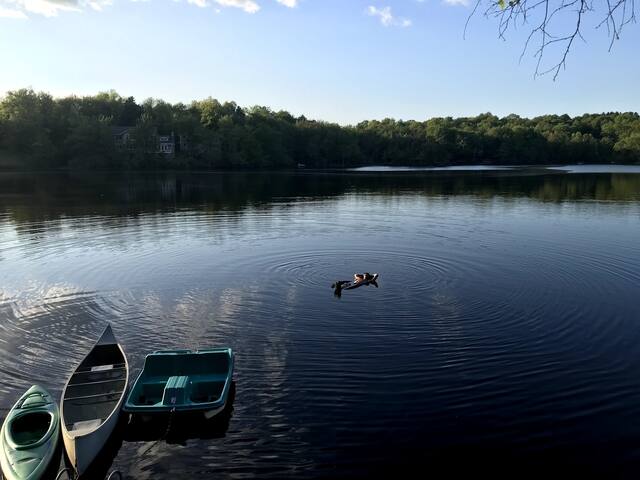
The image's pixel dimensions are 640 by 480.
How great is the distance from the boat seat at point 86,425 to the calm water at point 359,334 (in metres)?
0.90

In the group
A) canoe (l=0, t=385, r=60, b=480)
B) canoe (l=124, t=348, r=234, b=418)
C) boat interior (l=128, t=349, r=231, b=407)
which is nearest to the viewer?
canoe (l=0, t=385, r=60, b=480)

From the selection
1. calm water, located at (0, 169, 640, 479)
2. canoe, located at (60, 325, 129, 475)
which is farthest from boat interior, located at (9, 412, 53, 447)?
calm water, located at (0, 169, 640, 479)

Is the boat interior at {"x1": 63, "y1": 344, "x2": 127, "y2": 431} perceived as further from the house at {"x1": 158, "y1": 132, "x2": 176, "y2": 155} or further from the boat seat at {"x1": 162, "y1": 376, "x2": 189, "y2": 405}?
the house at {"x1": 158, "y1": 132, "x2": 176, "y2": 155}

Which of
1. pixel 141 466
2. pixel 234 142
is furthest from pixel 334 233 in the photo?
pixel 234 142

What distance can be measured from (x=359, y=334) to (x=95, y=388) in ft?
33.2

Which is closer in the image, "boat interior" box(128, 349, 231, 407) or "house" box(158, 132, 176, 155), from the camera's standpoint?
"boat interior" box(128, 349, 231, 407)

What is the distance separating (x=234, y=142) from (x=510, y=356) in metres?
161

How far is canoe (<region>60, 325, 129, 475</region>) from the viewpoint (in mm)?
12273

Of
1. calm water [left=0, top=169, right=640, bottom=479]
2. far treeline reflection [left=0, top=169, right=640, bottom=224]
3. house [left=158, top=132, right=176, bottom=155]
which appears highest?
house [left=158, top=132, right=176, bottom=155]

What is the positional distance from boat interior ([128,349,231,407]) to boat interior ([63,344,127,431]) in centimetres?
66

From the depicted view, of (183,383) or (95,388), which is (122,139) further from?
(183,383)

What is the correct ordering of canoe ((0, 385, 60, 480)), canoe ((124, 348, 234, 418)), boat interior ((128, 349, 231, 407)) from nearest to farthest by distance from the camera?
canoe ((0, 385, 60, 480)) → canoe ((124, 348, 234, 418)) → boat interior ((128, 349, 231, 407))

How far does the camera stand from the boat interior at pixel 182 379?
47.4ft

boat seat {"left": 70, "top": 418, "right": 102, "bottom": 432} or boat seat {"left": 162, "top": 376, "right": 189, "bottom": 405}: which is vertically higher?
boat seat {"left": 162, "top": 376, "right": 189, "bottom": 405}
